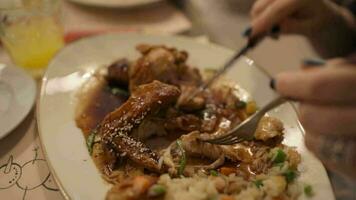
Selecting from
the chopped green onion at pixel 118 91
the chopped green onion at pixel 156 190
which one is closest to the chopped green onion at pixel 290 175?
the chopped green onion at pixel 156 190

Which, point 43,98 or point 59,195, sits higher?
point 43,98

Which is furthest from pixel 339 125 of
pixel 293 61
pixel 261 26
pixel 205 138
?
pixel 293 61

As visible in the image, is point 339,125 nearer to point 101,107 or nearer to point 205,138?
point 205,138

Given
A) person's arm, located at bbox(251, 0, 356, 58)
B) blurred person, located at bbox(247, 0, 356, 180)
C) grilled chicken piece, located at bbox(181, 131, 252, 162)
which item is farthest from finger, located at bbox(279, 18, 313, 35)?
grilled chicken piece, located at bbox(181, 131, 252, 162)

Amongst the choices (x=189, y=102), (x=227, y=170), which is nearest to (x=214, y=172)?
(x=227, y=170)

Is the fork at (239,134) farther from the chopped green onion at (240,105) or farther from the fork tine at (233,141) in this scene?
the chopped green onion at (240,105)

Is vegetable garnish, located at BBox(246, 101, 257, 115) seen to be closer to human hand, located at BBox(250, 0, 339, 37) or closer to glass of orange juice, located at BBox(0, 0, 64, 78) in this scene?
human hand, located at BBox(250, 0, 339, 37)
